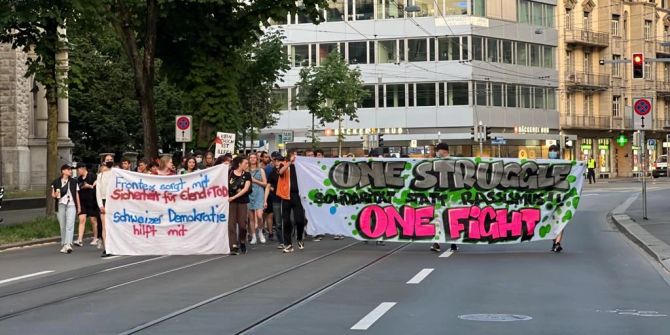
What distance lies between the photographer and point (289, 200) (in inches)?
693

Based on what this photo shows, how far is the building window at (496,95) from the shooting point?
71.2 meters

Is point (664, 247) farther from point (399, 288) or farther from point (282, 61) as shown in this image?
point (282, 61)

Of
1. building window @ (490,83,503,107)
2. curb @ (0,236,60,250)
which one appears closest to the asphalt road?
curb @ (0,236,60,250)

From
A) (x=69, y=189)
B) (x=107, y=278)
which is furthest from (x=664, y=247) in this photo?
(x=69, y=189)

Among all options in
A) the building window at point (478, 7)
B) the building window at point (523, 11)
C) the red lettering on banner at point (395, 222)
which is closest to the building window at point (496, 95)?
the building window at point (478, 7)

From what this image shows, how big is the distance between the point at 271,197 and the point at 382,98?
52.7 meters

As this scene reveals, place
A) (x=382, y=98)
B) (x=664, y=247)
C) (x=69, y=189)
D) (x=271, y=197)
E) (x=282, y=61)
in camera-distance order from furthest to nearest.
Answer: (x=382, y=98) < (x=282, y=61) < (x=271, y=197) < (x=69, y=189) < (x=664, y=247)

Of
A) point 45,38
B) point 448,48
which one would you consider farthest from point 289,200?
point 448,48

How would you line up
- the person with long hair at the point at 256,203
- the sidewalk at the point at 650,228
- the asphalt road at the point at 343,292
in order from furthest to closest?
the person with long hair at the point at 256,203, the sidewalk at the point at 650,228, the asphalt road at the point at 343,292

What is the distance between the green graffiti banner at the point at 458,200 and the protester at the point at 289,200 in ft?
2.12

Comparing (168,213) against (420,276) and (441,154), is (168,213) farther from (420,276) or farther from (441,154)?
(420,276)

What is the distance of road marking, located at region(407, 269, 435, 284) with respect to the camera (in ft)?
41.4

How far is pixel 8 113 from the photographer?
139ft

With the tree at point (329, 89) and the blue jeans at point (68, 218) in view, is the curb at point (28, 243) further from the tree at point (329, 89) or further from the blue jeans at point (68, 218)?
the tree at point (329, 89)
